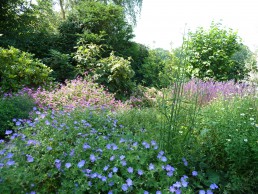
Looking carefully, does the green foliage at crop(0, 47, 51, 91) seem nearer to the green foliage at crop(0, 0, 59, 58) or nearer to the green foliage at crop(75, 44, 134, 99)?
the green foliage at crop(75, 44, 134, 99)

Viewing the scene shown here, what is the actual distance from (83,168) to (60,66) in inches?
214

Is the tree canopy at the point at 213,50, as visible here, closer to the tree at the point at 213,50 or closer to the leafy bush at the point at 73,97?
the tree at the point at 213,50

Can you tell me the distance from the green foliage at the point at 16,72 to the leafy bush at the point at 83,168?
3.06m

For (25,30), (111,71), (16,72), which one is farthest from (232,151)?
(25,30)

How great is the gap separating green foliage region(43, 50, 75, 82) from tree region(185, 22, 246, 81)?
154 inches

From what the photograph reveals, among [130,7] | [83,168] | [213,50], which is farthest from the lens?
[130,7]

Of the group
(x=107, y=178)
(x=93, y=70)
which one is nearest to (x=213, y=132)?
(x=107, y=178)

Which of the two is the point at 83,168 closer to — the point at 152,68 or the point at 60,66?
the point at 60,66

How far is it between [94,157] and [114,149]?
210 millimetres

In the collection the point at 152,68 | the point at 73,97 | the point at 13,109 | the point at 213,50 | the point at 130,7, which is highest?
the point at 130,7

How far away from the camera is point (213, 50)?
7398 mm

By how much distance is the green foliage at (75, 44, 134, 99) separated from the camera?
6.48 metres

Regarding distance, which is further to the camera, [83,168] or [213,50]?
[213,50]

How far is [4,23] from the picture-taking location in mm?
7262
